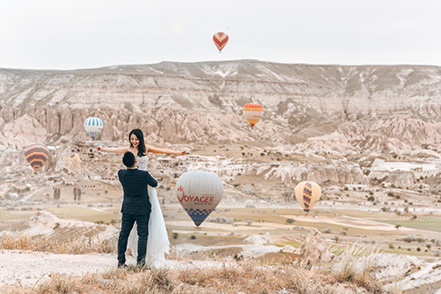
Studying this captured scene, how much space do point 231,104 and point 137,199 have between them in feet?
348

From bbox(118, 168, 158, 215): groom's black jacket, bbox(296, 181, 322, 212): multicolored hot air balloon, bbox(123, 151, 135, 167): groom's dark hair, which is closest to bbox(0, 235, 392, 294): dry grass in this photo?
bbox(118, 168, 158, 215): groom's black jacket

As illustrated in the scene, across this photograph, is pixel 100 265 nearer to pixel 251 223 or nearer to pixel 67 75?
pixel 251 223

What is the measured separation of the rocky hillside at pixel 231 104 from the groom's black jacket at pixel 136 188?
7945cm

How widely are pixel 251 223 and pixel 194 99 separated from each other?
79.2 meters

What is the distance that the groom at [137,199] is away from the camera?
7.26 m

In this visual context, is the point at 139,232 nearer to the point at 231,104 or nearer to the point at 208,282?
the point at 208,282

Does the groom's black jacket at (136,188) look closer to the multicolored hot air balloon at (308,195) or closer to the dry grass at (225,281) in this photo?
the dry grass at (225,281)

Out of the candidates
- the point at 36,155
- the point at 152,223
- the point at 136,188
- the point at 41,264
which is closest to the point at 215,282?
the point at 152,223

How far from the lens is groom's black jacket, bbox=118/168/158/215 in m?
7.25

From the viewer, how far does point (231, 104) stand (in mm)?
112875

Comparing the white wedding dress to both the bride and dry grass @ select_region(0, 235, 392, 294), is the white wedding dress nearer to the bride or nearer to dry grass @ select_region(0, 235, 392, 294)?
the bride

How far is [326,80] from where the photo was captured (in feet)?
450

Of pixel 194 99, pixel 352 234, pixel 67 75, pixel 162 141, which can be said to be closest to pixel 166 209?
pixel 352 234

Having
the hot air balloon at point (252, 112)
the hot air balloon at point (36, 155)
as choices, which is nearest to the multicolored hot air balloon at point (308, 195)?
the hot air balloon at point (36, 155)
